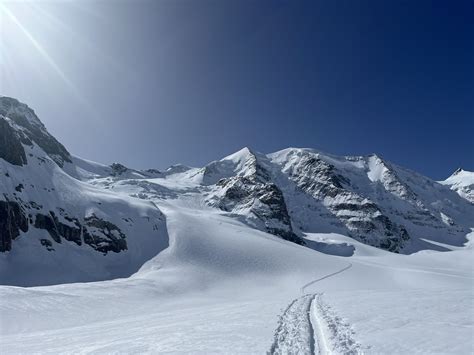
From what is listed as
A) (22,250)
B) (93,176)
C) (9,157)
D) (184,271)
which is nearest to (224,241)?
(184,271)

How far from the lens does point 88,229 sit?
235 ft

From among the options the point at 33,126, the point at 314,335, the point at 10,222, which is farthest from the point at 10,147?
the point at 33,126

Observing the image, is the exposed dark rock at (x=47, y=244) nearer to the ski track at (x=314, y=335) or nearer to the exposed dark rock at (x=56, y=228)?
the exposed dark rock at (x=56, y=228)

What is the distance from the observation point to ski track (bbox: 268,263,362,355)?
36.1ft

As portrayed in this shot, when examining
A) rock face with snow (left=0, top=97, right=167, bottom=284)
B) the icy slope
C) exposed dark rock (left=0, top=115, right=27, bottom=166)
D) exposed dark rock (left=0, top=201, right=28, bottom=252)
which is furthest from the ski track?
exposed dark rock (left=0, top=115, right=27, bottom=166)

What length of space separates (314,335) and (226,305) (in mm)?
16984

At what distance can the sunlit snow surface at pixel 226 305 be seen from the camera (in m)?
12.6

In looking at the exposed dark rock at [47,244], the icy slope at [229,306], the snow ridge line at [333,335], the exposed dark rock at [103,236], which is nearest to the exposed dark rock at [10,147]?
the exposed dark rock at [103,236]

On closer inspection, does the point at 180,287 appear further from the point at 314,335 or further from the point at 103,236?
the point at 314,335

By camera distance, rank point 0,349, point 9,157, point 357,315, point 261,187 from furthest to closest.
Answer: point 261,187, point 9,157, point 357,315, point 0,349

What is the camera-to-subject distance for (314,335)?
12.9 meters

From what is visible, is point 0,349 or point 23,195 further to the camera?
point 23,195

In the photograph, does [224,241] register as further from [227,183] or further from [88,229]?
[227,183]

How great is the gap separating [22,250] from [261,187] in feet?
387
